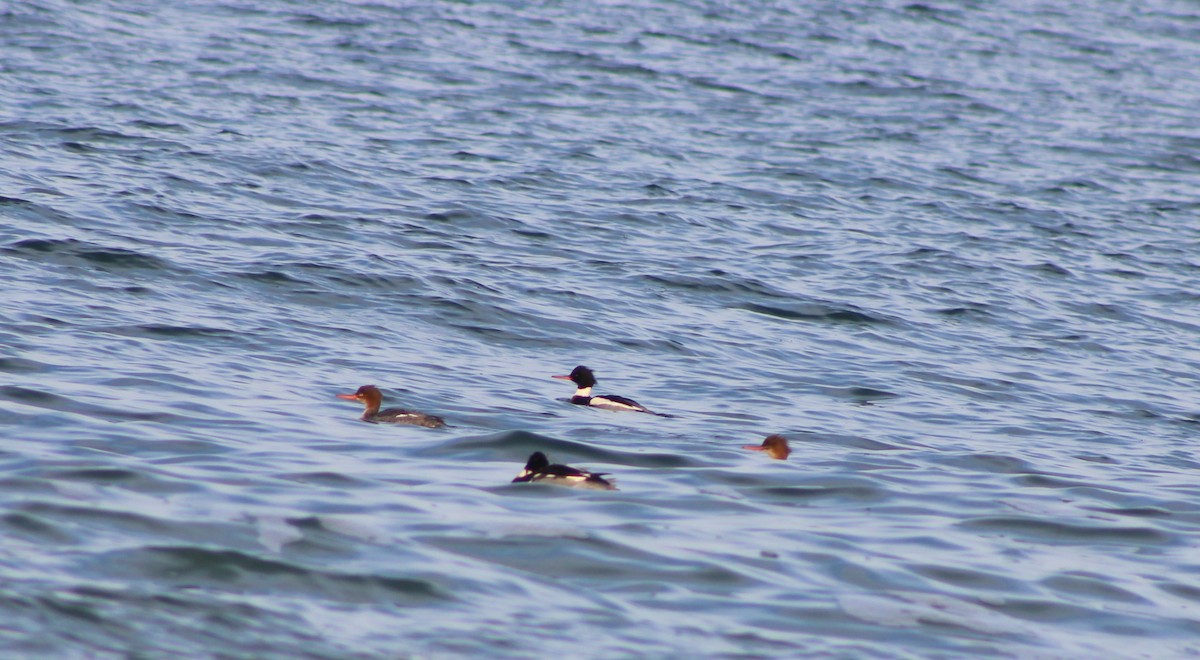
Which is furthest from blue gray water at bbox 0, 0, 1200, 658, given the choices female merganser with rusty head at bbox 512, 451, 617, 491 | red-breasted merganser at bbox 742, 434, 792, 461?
red-breasted merganser at bbox 742, 434, 792, 461

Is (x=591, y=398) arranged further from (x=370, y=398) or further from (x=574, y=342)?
(x=574, y=342)

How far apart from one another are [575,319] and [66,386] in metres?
5.88

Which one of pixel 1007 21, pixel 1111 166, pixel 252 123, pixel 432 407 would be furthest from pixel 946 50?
pixel 432 407

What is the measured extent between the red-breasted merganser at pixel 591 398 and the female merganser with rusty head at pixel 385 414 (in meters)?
1.44

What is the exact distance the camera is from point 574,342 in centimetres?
1525

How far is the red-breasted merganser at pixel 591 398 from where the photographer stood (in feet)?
41.5

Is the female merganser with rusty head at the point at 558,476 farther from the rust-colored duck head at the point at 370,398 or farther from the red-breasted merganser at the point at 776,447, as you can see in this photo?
the rust-colored duck head at the point at 370,398

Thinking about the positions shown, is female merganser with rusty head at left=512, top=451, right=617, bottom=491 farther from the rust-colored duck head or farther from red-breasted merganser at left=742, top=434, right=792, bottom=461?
the rust-colored duck head

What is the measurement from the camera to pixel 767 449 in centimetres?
1127

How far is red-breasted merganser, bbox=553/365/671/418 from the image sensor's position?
41.5ft

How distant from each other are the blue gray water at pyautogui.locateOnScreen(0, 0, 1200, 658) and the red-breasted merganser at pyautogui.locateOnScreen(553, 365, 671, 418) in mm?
233

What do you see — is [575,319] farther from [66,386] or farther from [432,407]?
[66,386]

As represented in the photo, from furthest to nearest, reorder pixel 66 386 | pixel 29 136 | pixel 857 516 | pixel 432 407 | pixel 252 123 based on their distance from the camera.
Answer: pixel 252 123 → pixel 29 136 → pixel 432 407 → pixel 66 386 → pixel 857 516

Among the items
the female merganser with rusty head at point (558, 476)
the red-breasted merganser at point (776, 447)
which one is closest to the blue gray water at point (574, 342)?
the female merganser with rusty head at point (558, 476)
